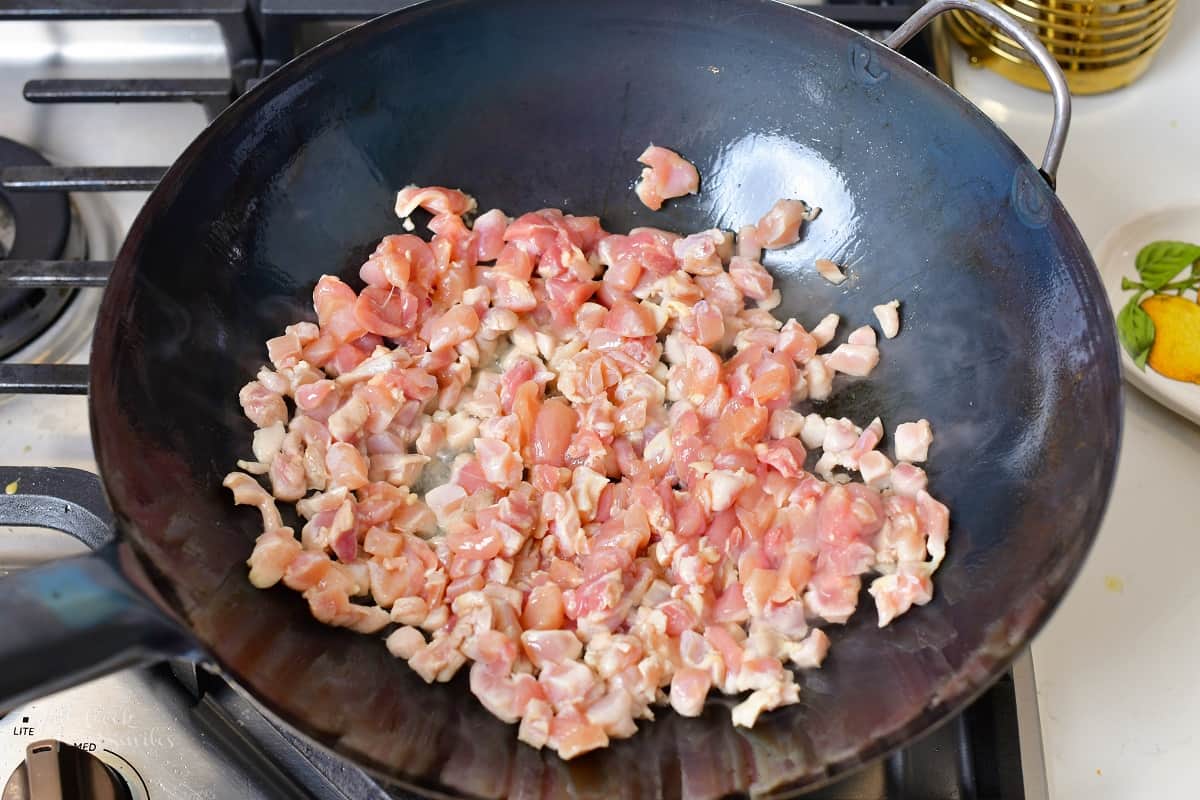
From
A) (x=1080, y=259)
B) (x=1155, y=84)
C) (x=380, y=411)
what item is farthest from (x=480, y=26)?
(x=1155, y=84)

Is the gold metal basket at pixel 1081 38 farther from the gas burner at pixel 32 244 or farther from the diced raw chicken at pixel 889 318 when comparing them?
the gas burner at pixel 32 244

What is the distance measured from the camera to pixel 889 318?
3.87 ft

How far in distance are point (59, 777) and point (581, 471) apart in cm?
56

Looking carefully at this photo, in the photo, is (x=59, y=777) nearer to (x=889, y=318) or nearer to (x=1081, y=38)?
(x=889, y=318)

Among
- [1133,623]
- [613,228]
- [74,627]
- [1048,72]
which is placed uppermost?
[1048,72]

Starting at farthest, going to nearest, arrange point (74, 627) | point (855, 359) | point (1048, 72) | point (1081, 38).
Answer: point (1081, 38) < point (855, 359) < point (1048, 72) < point (74, 627)

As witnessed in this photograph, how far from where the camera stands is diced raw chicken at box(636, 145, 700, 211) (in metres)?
1.28

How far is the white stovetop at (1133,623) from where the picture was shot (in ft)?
3.26

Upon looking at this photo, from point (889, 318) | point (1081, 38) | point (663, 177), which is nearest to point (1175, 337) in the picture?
point (889, 318)

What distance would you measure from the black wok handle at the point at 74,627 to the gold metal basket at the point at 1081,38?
1.26 m

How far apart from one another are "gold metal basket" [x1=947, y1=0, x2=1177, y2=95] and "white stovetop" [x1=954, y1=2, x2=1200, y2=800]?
149 mm

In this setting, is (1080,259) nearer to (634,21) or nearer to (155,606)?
(634,21)

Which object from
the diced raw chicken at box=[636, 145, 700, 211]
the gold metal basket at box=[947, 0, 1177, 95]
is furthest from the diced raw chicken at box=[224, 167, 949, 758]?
the gold metal basket at box=[947, 0, 1177, 95]

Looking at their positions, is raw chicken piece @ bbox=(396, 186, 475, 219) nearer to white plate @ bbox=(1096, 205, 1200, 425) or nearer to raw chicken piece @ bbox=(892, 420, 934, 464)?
raw chicken piece @ bbox=(892, 420, 934, 464)
